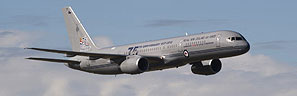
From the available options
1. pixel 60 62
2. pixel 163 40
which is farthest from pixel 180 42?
pixel 60 62

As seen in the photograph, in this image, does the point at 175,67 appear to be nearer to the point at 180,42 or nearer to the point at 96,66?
the point at 180,42

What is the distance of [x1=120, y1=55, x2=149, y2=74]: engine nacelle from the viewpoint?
8562 cm

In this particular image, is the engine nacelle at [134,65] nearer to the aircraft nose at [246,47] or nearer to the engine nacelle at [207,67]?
the engine nacelle at [207,67]

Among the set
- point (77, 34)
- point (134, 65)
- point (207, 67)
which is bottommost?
point (207, 67)

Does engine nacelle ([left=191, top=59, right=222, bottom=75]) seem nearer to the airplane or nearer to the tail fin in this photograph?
the airplane

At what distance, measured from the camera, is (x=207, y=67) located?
93438 millimetres

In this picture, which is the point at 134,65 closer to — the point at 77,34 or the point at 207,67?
the point at 207,67

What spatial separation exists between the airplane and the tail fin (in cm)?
315

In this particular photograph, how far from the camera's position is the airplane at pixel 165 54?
82750 mm

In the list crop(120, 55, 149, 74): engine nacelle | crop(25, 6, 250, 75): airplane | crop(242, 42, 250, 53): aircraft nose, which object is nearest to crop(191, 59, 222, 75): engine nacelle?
crop(25, 6, 250, 75): airplane

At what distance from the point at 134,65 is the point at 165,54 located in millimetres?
4441

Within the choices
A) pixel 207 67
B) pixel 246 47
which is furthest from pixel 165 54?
pixel 246 47

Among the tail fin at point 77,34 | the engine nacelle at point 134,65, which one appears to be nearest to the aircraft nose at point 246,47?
the engine nacelle at point 134,65

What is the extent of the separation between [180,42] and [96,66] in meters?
14.4
